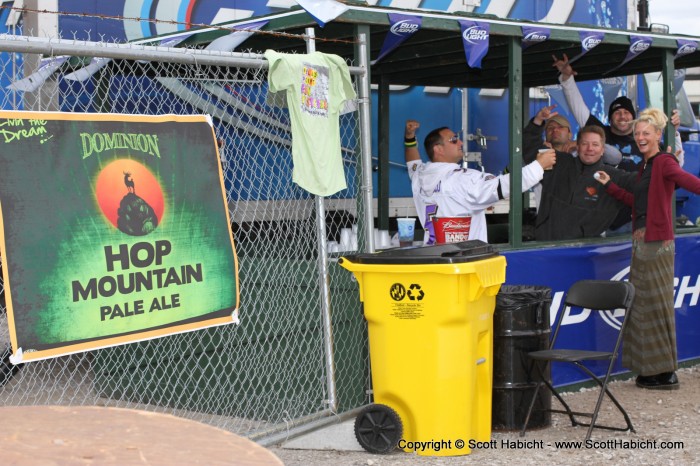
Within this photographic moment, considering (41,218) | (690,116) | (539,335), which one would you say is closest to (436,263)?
(539,335)

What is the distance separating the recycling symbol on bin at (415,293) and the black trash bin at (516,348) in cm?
80

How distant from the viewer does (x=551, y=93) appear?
1031 cm

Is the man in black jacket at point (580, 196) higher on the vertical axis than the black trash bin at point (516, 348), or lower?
higher

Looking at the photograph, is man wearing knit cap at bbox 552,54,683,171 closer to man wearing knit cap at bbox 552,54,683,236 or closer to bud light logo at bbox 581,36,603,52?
man wearing knit cap at bbox 552,54,683,236

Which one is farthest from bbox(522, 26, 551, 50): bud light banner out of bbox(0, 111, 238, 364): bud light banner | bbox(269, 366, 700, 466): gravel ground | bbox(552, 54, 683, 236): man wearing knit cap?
bbox(0, 111, 238, 364): bud light banner

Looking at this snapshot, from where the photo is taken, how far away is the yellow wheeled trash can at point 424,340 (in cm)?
542

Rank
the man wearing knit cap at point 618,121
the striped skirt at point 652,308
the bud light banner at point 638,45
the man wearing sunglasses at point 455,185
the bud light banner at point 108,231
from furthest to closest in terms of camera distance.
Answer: the man wearing knit cap at point 618,121 < the bud light banner at point 638,45 < the striped skirt at point 652,308 < the man wearing sunglasses at point 455,185 < the bud light banner at point 108,231

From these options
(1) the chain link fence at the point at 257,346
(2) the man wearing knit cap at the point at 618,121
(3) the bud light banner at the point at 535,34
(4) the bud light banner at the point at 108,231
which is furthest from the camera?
(2) the man wearing knit cap at the point at 618,121

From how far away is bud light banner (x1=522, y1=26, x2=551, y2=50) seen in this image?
275 inches

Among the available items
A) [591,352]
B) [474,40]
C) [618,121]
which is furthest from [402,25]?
[618,121]

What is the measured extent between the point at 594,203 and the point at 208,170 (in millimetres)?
3802

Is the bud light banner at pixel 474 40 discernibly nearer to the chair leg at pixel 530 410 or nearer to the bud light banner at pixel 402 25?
the bud light banner at pixel 402 25

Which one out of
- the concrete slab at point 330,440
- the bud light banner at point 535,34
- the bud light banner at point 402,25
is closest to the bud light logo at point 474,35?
the bud light banner at point 402,25

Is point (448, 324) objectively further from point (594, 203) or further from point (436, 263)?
point (594, 203)
